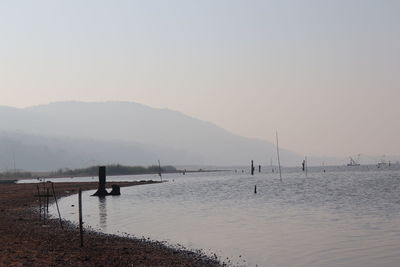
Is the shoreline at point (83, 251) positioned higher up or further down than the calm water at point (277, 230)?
higher up

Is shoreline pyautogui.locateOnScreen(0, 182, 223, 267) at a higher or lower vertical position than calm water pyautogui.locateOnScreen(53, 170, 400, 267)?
higher

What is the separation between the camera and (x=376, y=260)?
22.0 m

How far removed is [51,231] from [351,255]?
56.2 ft

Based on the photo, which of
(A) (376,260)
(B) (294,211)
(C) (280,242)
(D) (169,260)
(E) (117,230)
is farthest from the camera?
(B) (294,211)

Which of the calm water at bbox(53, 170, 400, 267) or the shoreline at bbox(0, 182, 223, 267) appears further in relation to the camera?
the calm water at bbox(53, 170, 400, 267)

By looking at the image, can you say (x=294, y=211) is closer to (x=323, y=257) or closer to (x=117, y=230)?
(x=117, y=230)

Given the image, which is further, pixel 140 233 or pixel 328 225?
pixel 328 225

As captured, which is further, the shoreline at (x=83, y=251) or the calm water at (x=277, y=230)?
the calm water at (x=277, y=230)

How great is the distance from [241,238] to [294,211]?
17.2m

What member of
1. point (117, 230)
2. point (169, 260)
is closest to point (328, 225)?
point (117, 230)

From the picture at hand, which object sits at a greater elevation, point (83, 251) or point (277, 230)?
point (83, 251)

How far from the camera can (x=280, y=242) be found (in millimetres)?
26891

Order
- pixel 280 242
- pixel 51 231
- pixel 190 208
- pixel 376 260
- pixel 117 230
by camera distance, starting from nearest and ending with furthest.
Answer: pixel 376 260
pixel 280 242
pixel 51 231
pixel 117 230
pixel 190 208

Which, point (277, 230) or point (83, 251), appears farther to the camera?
point (277, 230)
